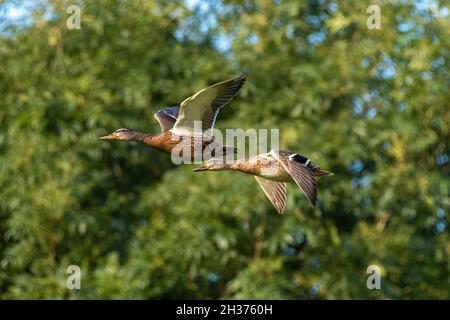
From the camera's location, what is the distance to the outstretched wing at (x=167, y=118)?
9.73 m

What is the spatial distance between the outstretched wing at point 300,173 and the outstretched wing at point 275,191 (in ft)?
2.36

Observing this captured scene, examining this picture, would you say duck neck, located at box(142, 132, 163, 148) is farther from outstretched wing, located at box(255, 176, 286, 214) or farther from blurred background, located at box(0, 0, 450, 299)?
blurred background, located at box(0, 0, 450, 299)

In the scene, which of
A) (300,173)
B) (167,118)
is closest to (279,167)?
(300,173)

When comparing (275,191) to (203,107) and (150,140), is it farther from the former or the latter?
(150,140)

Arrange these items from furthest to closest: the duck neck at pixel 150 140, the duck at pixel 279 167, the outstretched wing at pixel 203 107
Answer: the duck neck at pixel 150 140, the outstretched wing at pixel 203 107, the duck at pixel 279 167

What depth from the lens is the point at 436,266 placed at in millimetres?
13922

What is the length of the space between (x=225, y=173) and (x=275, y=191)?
3734 mm

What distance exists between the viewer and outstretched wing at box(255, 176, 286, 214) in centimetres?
960

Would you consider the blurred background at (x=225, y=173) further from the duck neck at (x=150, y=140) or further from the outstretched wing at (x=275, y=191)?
the duck neck at (x=150, y=140)

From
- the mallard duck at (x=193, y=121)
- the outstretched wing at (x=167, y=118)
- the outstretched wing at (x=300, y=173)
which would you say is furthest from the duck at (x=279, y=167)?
the outstretched wing at (x=167, y=118)

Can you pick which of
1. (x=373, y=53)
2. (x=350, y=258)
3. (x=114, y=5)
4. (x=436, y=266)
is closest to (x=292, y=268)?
(x=350, y=258)

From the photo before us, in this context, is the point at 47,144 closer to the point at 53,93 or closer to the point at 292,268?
the point at 53,93

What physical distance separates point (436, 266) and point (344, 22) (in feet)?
9.99

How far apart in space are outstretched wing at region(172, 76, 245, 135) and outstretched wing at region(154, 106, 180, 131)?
223mm
